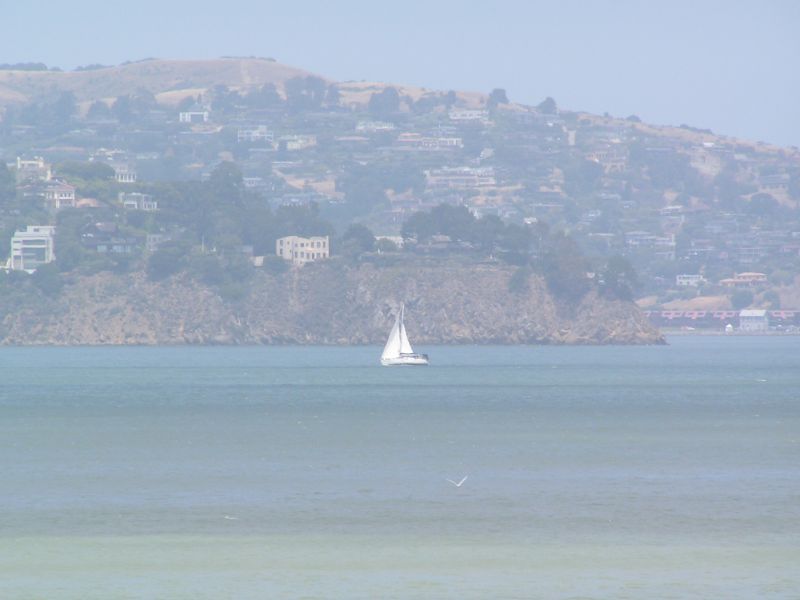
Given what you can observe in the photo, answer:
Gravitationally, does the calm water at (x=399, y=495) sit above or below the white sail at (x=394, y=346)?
above

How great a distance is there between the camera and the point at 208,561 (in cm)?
3481

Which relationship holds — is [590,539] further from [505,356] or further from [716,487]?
[505,356]

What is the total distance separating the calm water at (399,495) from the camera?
108 feet

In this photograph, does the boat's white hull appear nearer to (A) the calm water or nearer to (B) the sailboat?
(B) the sailboat

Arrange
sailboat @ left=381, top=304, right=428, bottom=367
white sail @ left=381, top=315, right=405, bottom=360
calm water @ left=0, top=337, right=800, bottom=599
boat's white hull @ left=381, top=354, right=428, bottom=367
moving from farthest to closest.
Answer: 1. white sail @ left=381, top=315, right=405, bottom=360
2. sailboat @ left=381, top=304, right=428, bottom=367
3. boat's white hull @ left=381, top=354, right=428, bottom=367
4. calm water @ left=0, top=337, right=800, bottom=599

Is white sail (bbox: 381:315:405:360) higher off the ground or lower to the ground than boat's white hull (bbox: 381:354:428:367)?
higher

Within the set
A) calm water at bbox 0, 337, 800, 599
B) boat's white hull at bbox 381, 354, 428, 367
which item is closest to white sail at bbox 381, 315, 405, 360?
boat's white hull at bbox 381, 354, 428, 367

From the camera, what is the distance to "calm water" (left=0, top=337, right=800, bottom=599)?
33031 mm

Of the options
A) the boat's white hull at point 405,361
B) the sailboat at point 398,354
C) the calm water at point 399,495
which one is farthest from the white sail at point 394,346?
the calm water at point 399,495

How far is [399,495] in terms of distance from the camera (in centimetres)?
4616

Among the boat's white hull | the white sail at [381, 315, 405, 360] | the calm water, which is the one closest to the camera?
the calm water

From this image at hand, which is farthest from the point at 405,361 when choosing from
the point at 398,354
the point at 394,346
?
the point at 394,346

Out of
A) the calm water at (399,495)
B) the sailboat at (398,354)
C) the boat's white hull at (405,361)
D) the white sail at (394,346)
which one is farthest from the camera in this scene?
the white sail at (394,346)

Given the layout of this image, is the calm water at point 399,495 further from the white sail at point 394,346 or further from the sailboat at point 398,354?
the white sail at point 394,346
